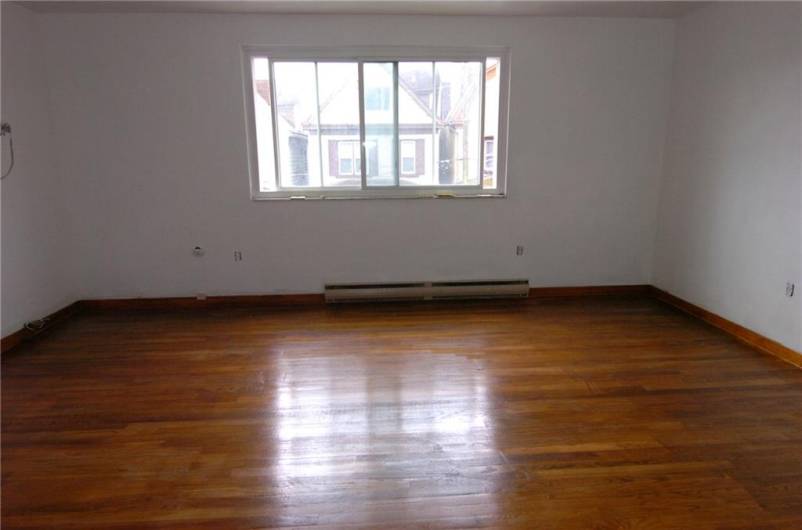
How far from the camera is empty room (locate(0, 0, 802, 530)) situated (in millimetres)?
2154

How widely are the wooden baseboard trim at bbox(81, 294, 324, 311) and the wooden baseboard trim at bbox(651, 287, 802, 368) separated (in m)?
3.12


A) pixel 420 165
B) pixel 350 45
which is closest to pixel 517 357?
pixel 420 165

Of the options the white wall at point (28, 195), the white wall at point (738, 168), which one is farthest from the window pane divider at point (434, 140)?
the white wall at point (28, 195)

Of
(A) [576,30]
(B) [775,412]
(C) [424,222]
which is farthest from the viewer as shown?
(C) [424,222]

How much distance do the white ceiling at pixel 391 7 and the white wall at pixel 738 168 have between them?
500mm

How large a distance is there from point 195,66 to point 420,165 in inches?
79.4

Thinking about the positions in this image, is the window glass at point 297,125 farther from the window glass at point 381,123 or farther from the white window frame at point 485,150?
the white window frame at point 485,150

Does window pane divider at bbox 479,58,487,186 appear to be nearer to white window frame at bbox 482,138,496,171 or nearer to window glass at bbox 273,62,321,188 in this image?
white window frame at bbox 482,138,496,171

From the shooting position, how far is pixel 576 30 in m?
4.02

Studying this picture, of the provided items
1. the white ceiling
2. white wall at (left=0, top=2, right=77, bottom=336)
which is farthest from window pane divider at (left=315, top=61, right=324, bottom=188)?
white wall at (left=0, top=2, right=77, bottom=336)

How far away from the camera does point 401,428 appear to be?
2.30m

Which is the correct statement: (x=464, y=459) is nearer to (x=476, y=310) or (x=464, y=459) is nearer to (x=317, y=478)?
(x=317, y=478)

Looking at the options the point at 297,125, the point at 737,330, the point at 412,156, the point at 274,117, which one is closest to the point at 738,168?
the point at 737,330

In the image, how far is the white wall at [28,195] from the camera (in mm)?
3357
